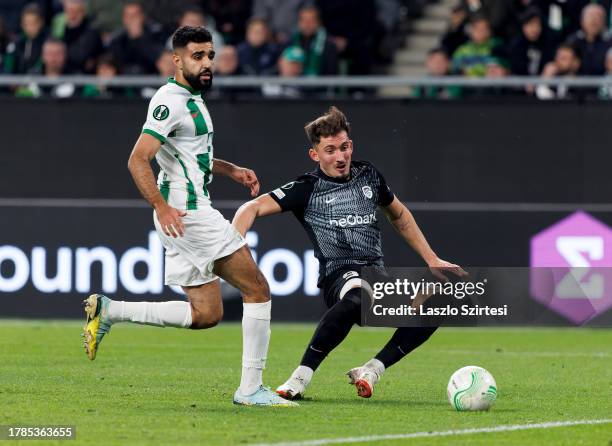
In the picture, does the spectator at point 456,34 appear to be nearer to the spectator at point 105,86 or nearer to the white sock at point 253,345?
the spectator at point 105,86

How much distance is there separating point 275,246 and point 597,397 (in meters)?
6.32

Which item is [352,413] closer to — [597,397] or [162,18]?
[597,397]

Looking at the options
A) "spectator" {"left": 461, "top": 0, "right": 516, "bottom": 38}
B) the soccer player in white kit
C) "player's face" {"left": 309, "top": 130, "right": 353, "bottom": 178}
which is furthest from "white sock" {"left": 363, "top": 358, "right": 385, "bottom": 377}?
"spectator" {"left": 461, "top": 0, "right": 516, "bottom": 38}

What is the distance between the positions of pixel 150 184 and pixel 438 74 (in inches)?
328

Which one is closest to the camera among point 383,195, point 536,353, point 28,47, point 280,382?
point 383,195

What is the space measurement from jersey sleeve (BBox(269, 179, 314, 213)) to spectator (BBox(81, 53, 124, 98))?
22.3ft

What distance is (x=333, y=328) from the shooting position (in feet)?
31.1

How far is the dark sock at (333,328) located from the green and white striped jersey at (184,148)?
1.03m

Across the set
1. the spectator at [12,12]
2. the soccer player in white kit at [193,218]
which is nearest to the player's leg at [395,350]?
the soccer player in white kit at [193,218]

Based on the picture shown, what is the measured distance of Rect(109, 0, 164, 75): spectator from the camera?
17672 millimetres

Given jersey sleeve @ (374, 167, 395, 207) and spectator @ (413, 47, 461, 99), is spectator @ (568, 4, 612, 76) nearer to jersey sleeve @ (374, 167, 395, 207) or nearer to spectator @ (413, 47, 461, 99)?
spectator @ (413, 47, 461, 99)

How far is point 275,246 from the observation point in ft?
51.8

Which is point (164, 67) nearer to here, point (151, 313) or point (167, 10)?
point (167, 10)

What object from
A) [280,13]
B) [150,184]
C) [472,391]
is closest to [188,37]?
[150,184]
